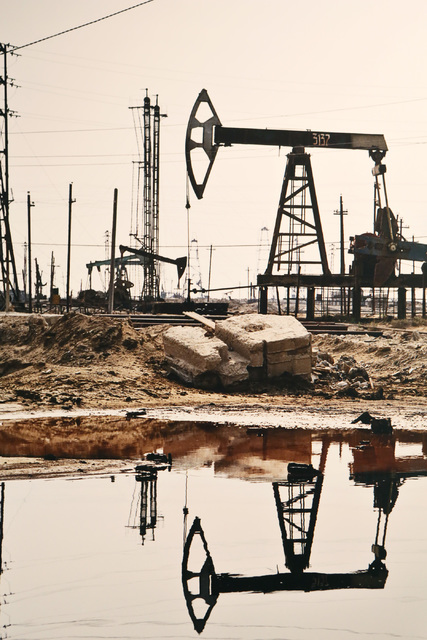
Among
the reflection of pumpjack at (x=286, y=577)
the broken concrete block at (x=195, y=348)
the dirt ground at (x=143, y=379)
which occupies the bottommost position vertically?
the dirt ground at (x=143, y=379)

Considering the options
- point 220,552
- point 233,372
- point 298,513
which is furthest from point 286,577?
point 233,372

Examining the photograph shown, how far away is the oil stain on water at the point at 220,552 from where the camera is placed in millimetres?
4281

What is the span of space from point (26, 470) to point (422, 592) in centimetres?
418

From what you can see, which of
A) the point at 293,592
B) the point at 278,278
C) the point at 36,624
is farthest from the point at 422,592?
the point at 278,278

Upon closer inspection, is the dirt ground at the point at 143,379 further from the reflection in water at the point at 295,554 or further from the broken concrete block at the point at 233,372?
the reflection in water at the point at 295,554

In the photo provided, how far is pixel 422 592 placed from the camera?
15.3 ft

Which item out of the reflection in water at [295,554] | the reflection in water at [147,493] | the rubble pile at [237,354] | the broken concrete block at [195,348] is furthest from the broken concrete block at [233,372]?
the reflection in water at [295,554]

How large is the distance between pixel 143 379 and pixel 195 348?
1053mm

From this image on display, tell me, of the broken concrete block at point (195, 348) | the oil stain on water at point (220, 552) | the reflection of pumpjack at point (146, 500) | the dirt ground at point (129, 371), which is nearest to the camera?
the oil stain on water at point (220, 552)

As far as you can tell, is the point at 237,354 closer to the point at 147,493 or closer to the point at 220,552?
the point at 147,493

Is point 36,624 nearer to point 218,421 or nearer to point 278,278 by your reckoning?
point 218,421

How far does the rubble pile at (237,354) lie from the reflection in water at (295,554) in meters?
6.95

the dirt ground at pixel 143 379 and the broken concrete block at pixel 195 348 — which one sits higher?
the broken concrete block at pixel 195 348

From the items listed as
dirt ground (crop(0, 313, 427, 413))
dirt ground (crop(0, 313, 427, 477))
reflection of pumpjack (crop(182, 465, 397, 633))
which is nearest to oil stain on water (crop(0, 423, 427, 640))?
reflection of pumpjack (crop(182, 465, 397, 633))
